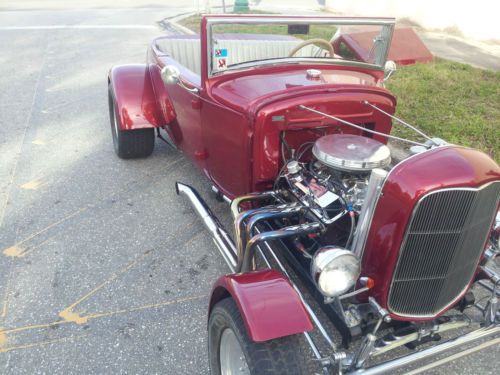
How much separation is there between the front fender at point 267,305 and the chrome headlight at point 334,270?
0.41ft

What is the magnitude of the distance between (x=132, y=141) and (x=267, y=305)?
2841 millimetres

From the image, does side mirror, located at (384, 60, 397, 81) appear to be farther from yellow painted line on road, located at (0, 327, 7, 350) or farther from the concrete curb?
the concrete curb

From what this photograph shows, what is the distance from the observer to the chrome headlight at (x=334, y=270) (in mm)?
1648

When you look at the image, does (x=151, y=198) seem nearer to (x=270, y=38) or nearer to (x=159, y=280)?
(x=159, y=280)

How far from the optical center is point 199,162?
3.21 metres

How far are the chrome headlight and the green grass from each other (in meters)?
2.82

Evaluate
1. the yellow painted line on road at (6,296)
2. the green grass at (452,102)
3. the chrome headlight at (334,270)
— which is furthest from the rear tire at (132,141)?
the chrome headlight at (334,270)

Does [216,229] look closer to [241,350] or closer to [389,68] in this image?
[241,350]

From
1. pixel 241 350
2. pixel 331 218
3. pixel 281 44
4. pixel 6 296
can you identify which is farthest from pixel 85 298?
pixel 281 44

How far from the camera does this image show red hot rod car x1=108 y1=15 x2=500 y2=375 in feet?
5.46

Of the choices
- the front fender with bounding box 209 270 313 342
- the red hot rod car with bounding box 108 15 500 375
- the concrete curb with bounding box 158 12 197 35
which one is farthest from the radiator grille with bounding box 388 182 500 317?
the concrete curb with bounding box 158 12 197 35

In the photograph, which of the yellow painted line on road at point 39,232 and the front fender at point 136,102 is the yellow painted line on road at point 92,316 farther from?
the front fender at point 136,102

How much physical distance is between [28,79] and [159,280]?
5736 millimetres

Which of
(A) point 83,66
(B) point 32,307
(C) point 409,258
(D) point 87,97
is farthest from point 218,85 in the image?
(A) point 83,66
